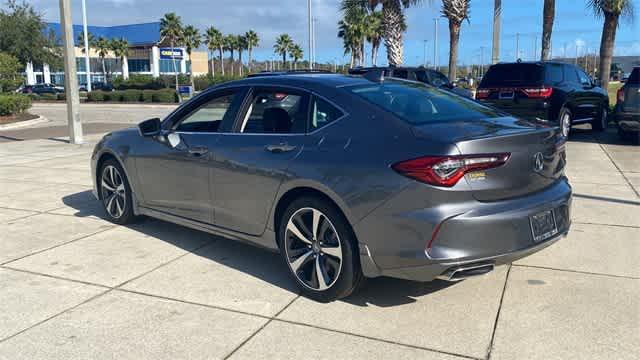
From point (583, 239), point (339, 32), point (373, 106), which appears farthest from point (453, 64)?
point (339, 32)

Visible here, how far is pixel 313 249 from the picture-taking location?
4.32m

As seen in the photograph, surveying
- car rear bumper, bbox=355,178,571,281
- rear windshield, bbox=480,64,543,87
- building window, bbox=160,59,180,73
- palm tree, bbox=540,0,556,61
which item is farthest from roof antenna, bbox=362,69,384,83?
building window, bbox=160,59,180,73

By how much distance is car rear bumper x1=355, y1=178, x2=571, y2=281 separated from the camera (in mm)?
3639

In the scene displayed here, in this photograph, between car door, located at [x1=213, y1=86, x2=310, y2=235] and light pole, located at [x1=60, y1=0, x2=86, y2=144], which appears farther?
light pole, located at [x1=60, y1=0, x2=86, y2=144]

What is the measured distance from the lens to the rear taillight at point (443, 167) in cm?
362

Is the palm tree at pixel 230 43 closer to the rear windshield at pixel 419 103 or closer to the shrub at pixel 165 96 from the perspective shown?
the shrub at pixel 165 96

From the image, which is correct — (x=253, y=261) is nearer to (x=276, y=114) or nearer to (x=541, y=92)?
(x=276, y=114)

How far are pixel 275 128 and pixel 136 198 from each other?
218 centimetres

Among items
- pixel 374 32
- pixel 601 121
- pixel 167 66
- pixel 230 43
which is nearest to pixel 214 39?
pixel 230 43

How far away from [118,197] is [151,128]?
1111 millimetres

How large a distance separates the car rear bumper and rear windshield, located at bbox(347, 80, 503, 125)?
0.71 metres

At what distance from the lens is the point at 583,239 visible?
5766mm

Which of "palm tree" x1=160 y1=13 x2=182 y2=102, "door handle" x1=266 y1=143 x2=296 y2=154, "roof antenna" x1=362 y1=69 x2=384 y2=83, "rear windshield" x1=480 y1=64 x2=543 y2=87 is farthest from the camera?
"palm tree" x1=160 y1=13 x2=182 y2=102

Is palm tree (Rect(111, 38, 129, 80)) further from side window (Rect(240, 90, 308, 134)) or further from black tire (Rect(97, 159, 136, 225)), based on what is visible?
side window (Rect(240, 90, 308, 134))
